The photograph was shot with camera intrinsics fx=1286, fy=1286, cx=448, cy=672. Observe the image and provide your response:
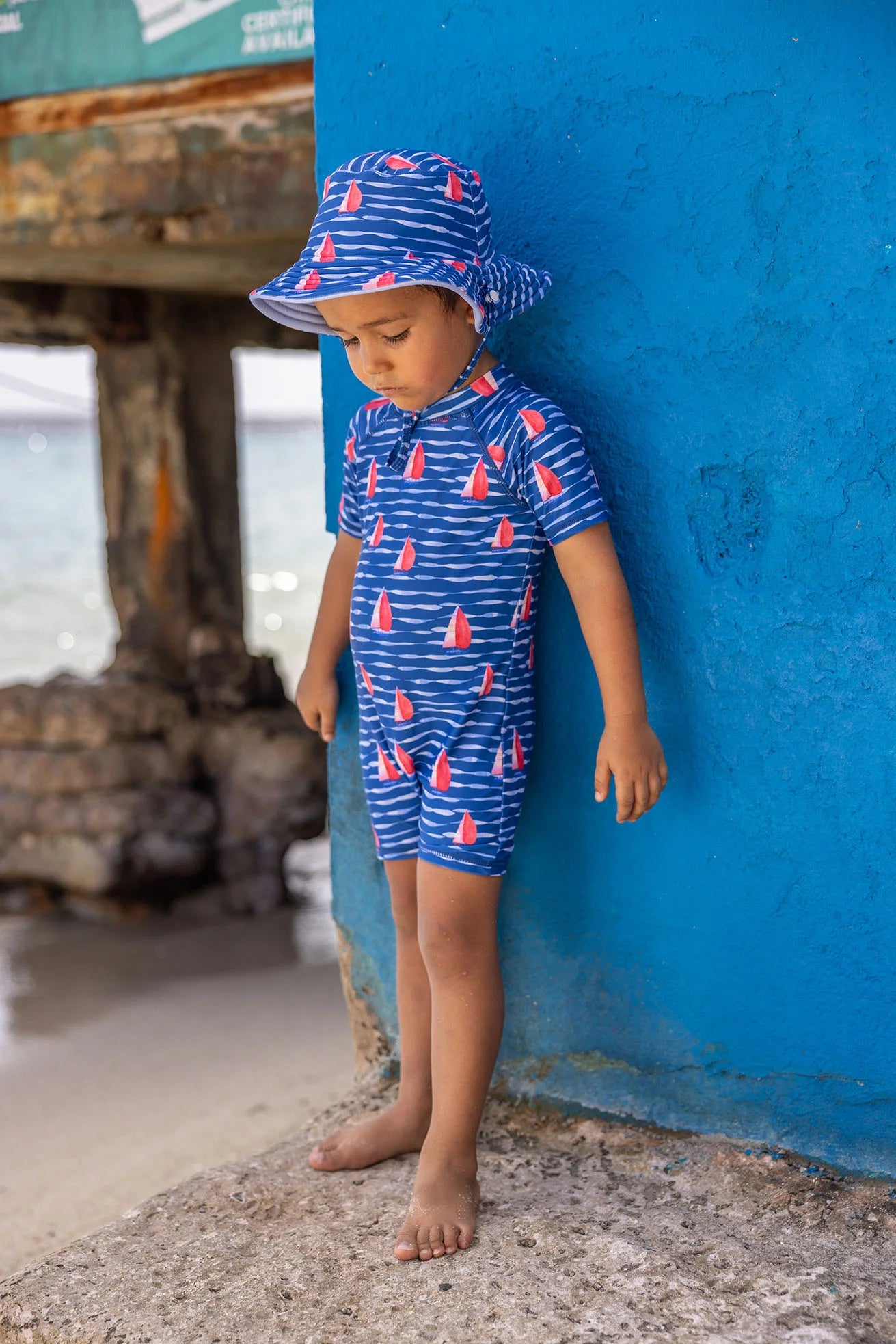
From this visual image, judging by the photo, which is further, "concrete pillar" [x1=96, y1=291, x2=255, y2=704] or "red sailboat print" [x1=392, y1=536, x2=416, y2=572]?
"concrete pillar" [x1=96, y1=291, x2=255, y2=704]

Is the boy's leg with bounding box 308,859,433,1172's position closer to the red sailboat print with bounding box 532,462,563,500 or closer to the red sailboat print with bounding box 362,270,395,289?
the red sailboat print with bounding box 532,462,563,500

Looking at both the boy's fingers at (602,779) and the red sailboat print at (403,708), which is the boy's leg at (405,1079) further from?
the boy's fingers at (602,779)

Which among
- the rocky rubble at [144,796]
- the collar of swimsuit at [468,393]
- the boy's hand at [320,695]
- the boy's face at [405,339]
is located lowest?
the rocky rubble at [144,796]

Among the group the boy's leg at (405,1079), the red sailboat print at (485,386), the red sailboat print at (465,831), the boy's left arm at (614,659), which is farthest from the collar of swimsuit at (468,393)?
the boy's leg at (405,1079)

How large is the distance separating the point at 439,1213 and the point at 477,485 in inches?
40.9

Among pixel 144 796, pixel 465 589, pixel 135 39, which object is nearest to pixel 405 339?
pixel 465 589

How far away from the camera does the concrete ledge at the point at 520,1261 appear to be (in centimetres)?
163

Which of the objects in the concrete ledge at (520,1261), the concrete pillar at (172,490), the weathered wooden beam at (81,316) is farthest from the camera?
the concrete pillar at (172,490)

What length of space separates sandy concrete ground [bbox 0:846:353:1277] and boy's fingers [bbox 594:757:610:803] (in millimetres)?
1449

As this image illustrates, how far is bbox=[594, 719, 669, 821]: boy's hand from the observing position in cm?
182

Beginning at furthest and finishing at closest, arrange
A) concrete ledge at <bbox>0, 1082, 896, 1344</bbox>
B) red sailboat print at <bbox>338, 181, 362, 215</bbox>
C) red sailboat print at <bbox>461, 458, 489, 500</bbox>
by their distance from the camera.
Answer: red sailboat print at <bbox>461, 458, 489, 500</bbox> → red sailboat print at <bbox>338, 181, 362, 215</bbox> → concrete ledge at <bbox>0, 1082, 896, 1344</bbox>

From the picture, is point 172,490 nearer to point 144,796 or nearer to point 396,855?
point 144,796

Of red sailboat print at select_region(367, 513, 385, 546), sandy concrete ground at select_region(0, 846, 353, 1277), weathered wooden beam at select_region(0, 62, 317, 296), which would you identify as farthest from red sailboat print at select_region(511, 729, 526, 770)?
weathered wooden beam at select_region(0, 62, 317, 296)

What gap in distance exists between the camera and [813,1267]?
171 centimetres
